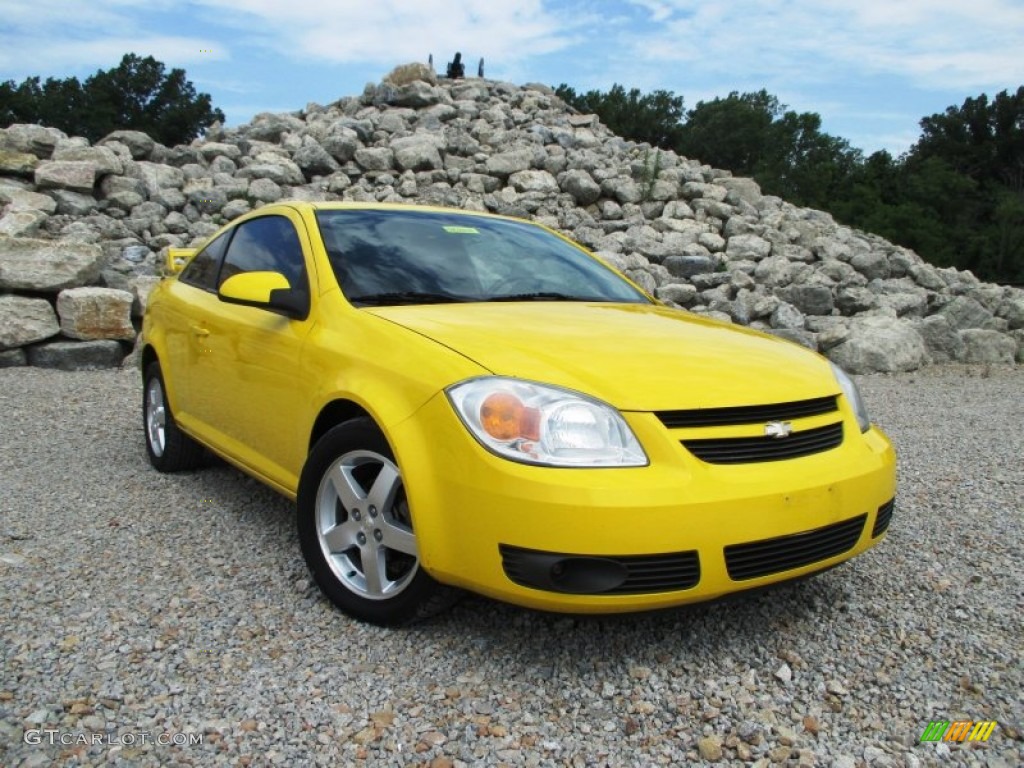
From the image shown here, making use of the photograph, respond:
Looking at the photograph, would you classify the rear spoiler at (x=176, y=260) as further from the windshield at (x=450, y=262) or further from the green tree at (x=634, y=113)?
the green tree at (x=634, y=113)

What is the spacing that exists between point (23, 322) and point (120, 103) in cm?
6193

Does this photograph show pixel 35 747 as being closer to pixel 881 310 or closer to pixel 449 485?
pixel 449 485

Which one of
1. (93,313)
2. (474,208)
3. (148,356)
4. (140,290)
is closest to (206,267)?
(148,356)

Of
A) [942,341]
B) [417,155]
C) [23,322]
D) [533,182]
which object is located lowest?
[23,322]

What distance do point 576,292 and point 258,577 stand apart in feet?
5.90

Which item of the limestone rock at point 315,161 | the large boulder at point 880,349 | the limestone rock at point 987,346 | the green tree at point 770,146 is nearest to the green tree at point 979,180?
the green tree at point 770,146

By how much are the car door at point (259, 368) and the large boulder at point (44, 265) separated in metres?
5.69

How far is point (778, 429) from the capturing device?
2.38m

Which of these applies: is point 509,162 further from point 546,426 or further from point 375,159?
point 546,426

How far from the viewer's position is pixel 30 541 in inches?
137

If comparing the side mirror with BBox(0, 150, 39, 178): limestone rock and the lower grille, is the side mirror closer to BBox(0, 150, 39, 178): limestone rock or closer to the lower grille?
the lower grille

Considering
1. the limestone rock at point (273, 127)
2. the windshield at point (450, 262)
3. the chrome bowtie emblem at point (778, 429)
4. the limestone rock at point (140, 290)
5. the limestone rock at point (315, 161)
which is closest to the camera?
the chrome bowtie emblem at point (778, 429)

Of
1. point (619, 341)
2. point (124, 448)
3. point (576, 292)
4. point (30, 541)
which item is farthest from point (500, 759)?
point (124, 448)

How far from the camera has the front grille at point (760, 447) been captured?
2.26m
